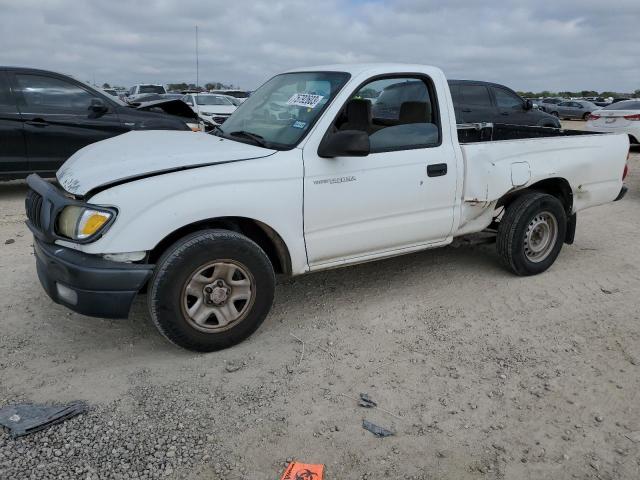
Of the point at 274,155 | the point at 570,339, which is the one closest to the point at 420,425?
the point at 570,339

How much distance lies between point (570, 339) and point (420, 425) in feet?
5.22

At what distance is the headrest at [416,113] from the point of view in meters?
4.29

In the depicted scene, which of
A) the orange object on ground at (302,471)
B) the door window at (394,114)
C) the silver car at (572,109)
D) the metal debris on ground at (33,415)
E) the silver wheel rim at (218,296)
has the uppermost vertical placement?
the silver car at (572,109)

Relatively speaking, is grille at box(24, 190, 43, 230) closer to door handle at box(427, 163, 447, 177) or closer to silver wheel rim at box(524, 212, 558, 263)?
door handle at box(427, 163, 447, 177)

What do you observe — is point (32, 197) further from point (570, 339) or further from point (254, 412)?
point (570, 339)

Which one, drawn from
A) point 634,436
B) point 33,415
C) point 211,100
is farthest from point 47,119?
point 211,100

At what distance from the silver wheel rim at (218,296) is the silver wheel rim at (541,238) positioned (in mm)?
2749

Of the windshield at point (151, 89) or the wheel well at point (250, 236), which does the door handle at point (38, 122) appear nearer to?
the wheel well at point (250, 236)

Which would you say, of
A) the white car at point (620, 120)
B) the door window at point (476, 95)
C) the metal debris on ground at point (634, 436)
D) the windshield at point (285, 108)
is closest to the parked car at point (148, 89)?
the door window at point (476, 95)

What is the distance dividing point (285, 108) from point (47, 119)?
5.06 m

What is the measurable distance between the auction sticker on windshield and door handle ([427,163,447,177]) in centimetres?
98

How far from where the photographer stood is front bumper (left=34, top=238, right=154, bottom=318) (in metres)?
3.08

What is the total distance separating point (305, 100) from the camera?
397 centimetres

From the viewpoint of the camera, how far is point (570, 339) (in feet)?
12.6
